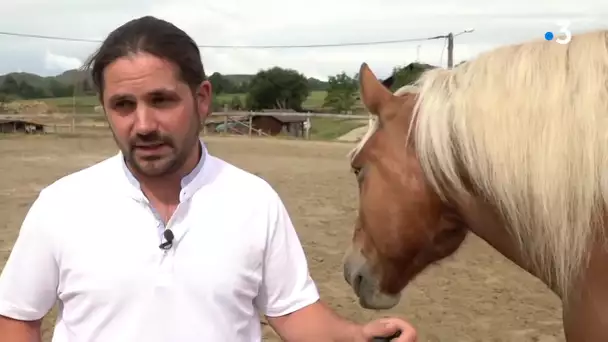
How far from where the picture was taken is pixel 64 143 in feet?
61.2

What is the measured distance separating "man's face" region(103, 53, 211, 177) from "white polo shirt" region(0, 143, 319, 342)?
→ 8cm

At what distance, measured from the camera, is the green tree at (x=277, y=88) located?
4197 centimetres

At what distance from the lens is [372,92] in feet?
6.60

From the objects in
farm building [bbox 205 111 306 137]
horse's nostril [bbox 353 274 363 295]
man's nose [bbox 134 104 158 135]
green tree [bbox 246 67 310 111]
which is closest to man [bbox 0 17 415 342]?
man's nose [bbox 134 104 158 135]

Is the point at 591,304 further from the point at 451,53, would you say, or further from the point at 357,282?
the point at 451,53

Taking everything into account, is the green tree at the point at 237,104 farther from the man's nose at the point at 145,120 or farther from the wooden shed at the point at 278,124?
the man's nose at the point at 145,120

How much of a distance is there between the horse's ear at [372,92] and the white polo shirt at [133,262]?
0.56 metres

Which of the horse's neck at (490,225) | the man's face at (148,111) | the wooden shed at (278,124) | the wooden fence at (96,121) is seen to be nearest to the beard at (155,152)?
the man's face at (148,111)

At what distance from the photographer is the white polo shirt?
57.9 inches

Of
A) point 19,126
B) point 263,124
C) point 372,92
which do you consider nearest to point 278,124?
point 263,124

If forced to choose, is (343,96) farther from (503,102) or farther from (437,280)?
(503,102)

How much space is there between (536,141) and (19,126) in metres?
25.9

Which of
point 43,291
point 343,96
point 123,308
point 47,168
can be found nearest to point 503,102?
point 123,308

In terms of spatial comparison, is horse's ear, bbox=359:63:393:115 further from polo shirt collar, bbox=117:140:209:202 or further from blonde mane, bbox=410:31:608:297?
polo shirt collar, bbox=117:140:209:202
